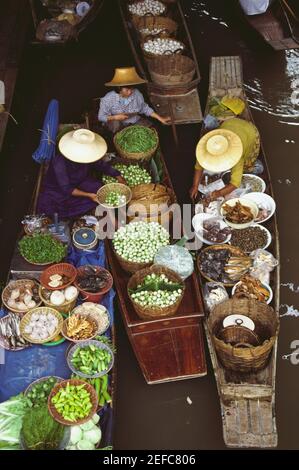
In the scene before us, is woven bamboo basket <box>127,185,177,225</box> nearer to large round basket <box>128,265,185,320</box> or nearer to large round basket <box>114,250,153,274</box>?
large round basket <box>114,250,153,274</box>

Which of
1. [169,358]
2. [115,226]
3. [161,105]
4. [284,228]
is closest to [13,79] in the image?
[161,105]

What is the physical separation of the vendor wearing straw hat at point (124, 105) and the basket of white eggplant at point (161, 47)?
4.66 ft

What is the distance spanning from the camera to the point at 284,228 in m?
6.36

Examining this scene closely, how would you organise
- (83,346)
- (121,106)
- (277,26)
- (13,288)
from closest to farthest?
1. (83,346)
2. (13,288)
3. (121,106)
4. (277,26)

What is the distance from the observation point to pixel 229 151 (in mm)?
5402

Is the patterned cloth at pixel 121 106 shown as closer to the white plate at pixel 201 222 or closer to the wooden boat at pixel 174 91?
the wooden boat at pixel 174 91

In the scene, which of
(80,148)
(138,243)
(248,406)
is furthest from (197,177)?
(248,406)

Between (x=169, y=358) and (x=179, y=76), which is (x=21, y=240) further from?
(x=179, y=76)

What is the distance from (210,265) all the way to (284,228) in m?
1.51

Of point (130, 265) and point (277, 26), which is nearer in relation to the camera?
point (130, 265)

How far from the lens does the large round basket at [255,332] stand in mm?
4496

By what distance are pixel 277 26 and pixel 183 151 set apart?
133 inches

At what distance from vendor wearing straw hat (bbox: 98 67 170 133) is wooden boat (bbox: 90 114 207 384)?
2797mm

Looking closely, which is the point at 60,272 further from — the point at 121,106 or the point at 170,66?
the point at 170,66
